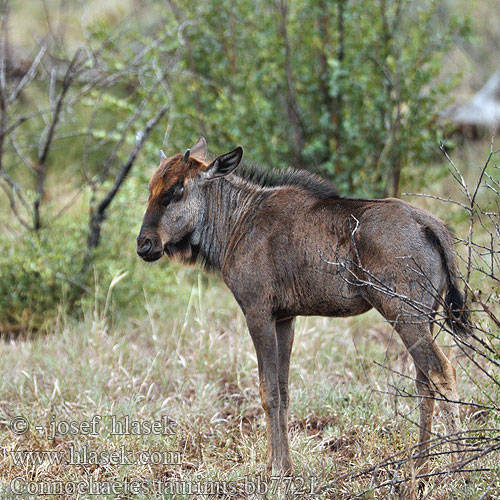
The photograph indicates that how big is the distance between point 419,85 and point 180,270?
156 inches

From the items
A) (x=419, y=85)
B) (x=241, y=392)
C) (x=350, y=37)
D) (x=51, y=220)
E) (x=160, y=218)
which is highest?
(x=350, y=37)

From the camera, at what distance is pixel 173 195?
531 cm

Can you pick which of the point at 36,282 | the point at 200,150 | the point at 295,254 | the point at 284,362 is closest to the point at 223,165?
the point at 200,150

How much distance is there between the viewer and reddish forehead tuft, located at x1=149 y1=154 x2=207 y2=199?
17.4ft

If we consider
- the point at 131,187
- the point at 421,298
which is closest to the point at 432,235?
the point at 421,298

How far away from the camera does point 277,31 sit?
941 cm

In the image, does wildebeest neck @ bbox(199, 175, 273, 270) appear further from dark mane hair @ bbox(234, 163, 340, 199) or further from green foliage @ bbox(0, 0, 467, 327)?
green foliage @ bbox(0, 0, 467, 327)

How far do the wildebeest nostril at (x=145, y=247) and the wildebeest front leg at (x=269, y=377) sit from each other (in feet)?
2.96

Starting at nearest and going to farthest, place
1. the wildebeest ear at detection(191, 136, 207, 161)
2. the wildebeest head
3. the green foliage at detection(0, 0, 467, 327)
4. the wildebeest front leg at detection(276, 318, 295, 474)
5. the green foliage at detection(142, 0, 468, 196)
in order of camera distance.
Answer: the wildebeest front leg at detection(276, 318, 295, 474)
the wildebeest head
the wildebeest ear at detection(191, 136, 207, 161)
the green foliage at detection(0, 0, 467, 327)
the green foliage at detection(142, 0, 468, 196)

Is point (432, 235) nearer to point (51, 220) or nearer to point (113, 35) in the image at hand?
point (51, 220)

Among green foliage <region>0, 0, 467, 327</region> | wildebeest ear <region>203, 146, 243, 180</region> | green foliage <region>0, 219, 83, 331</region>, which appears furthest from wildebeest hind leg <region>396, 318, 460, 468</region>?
green foliage <region>0, 219, 83, 331</region>

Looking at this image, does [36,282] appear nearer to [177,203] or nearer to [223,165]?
[177,203]

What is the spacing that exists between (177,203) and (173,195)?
0.07 metres

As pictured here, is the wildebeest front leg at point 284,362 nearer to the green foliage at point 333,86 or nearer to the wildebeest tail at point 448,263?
the wildebeest tail at point 448,263
